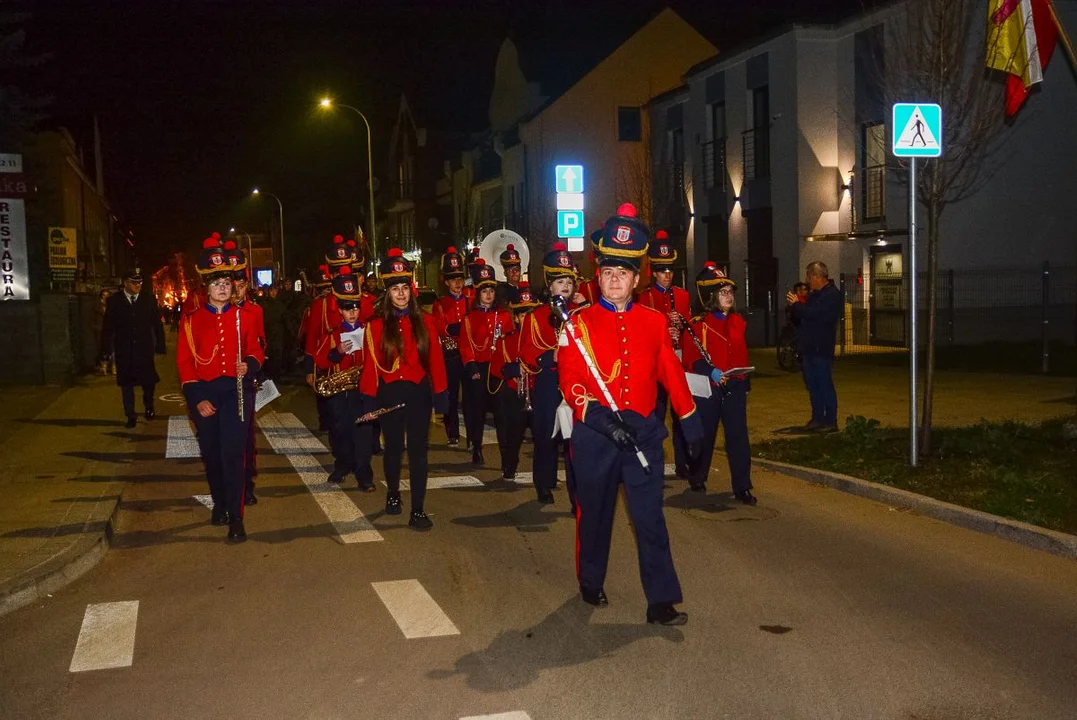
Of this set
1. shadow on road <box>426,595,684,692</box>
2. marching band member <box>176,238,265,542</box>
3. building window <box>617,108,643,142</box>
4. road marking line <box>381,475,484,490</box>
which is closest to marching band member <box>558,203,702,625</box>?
shadow on road <box>426,595,684,692</box>

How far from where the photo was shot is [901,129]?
406 inches

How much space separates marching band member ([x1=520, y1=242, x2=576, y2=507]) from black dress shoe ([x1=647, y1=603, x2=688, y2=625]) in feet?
10.5

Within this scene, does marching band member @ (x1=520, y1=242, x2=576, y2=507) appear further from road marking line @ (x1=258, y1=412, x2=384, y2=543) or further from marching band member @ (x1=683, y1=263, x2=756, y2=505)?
road marking line @ (x1=258, y1=412, x2=384, y2=543)

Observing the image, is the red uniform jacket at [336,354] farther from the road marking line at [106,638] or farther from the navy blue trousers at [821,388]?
the navy blue trousers at [821,388]

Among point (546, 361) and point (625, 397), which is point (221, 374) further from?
point (625, 397)

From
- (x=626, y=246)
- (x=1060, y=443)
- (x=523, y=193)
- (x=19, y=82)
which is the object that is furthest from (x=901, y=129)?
(x=523, y=193)

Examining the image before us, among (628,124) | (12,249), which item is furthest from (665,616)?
(628,124)

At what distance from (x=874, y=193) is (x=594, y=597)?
23.0 metres

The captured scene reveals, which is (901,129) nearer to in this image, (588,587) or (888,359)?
(588,587)

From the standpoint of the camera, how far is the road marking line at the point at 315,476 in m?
9.12

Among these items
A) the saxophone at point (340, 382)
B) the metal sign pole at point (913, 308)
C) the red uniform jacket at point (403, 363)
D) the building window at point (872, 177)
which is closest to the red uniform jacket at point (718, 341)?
the metal sign pole at point (913, 308)

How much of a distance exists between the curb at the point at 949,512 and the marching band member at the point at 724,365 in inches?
39.1

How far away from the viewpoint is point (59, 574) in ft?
25.0

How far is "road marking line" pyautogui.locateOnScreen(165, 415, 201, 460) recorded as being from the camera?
1379 centimetres
